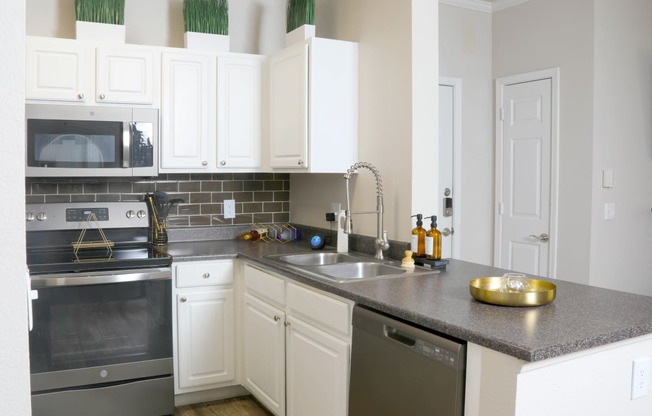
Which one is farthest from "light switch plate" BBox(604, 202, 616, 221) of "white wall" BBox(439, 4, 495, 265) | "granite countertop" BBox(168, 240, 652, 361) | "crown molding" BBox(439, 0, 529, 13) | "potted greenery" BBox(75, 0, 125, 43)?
"potted greenery" BBox(75, 0, 125, 43)

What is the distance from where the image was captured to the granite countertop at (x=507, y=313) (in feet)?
5.19

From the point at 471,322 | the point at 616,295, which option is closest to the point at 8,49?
the point at 471,322

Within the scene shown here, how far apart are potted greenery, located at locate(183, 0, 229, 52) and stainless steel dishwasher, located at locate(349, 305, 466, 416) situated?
210 centimetres

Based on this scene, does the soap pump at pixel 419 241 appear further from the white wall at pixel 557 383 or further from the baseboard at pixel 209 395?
the baseboard at pixel 209 395

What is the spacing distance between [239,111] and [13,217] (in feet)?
8.65

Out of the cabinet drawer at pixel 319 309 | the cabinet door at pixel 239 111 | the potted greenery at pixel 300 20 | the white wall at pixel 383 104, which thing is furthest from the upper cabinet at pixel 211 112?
the cabinet drawer at pixel 319 309

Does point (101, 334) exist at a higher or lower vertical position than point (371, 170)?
lower

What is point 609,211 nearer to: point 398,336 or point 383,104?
point 383,104

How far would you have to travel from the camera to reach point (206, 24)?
3588mm

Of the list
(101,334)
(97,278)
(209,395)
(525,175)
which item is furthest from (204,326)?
(525,175)

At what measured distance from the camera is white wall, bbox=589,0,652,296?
4.02m

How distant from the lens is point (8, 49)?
1043 mm

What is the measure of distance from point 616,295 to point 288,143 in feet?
6.28

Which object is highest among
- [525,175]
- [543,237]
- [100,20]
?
[100,20]
